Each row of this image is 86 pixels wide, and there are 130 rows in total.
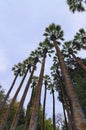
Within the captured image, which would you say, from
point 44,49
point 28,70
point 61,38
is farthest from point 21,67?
point 61,38

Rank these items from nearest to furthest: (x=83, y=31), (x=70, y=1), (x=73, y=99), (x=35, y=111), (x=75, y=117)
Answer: (x=75, y=117), (x=73, y=99), (x=35, y=111), (x=70, y=1), (x=83, y=31)

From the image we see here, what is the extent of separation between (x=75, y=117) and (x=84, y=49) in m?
24.0

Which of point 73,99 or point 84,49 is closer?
point 73,99

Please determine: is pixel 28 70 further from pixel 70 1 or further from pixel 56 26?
pixel 70 1

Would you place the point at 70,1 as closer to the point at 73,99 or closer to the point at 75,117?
the point at 73,99

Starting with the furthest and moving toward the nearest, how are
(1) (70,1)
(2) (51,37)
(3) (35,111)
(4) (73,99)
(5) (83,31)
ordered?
(5) (83,31)
(2) (51,37)
(1) (70,1)
(3) (35,111)
(4) (73,99)

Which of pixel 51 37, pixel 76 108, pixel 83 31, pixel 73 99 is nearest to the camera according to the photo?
pixel 76 108

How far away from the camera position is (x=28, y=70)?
4044cm

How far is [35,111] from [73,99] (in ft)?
18.0

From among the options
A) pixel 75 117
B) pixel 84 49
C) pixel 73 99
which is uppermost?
pixel 84 49

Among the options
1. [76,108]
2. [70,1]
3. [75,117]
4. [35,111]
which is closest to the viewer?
[75,117]

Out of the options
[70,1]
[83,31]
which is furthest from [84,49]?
[70,1]

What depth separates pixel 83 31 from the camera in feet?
129

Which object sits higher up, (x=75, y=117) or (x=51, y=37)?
(x=51, y=37)
